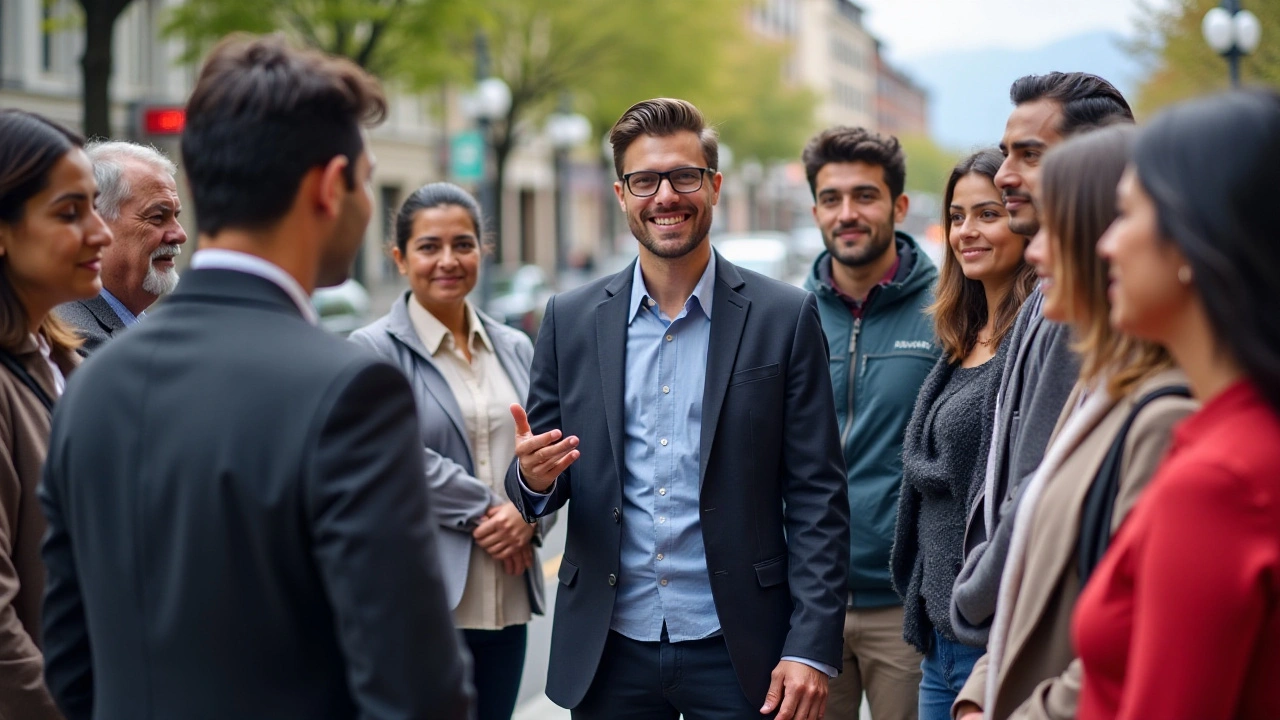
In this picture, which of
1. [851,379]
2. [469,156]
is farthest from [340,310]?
[851,379]

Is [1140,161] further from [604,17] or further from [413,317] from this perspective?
[604,17]

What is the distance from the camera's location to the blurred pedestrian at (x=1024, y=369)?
2508mm

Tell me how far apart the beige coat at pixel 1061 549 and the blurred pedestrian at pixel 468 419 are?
2.23 m

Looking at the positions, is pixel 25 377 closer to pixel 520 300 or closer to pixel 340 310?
pixel 340 310

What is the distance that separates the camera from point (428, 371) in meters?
4.39

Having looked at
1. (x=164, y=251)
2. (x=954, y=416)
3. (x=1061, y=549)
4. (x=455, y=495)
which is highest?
(x=164, y=251)

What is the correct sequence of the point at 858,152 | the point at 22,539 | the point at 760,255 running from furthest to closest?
the point at 760,255 < the point at 858,152 < the point at 22,539

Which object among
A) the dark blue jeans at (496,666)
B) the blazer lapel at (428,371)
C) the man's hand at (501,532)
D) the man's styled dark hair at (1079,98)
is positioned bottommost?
the dark blue jeans at (496,666)

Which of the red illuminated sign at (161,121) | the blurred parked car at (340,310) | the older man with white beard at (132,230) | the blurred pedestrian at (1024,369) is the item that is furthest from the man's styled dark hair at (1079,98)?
the blurred parked car at (340,310)

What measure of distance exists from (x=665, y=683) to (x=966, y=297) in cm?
147

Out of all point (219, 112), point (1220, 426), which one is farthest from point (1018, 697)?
point (219, 112)

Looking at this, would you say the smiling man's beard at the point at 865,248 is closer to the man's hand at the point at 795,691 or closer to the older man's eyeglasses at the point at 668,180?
the older man's eyeglasses at the point at 668,180

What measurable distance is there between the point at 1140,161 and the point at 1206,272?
200 mm

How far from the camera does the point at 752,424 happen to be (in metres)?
3.36
